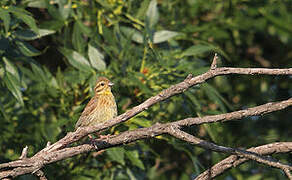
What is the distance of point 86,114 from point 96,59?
59cm

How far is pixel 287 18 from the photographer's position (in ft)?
24.0

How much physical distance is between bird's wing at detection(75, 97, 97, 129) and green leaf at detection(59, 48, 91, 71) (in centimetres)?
35

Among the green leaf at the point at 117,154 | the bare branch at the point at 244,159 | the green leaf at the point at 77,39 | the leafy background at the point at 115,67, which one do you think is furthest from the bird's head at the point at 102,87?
the bare branch at the point at 244,159

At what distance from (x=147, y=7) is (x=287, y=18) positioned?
2.41m

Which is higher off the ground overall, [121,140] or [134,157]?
[121,140]

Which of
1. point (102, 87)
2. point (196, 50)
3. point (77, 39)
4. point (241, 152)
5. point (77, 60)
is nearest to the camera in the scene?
point (241, 152)

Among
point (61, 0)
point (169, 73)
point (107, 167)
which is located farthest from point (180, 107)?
point (61, 0)

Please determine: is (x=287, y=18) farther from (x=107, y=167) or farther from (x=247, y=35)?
(x=107, y=167)

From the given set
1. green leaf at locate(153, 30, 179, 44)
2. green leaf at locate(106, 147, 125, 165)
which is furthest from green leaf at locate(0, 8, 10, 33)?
green leaf at locate(153, 30, 179, 44)

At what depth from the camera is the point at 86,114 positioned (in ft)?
18.2

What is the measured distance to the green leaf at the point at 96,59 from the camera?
5602 mm

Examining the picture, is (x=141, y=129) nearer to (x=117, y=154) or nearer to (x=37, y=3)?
(x=117, y=154)

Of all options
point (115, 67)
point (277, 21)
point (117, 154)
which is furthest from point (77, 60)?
point (277, 21)

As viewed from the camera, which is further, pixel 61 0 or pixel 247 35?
pixel 247 35
